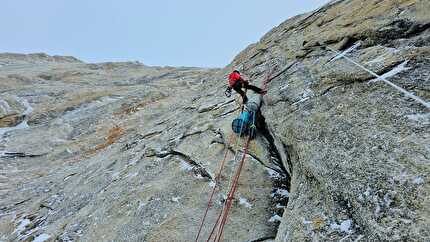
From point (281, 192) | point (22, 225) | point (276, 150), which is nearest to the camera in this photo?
point (281, 192)

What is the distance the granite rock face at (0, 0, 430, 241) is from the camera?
394 cm

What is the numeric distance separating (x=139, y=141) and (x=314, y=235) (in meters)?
8.83

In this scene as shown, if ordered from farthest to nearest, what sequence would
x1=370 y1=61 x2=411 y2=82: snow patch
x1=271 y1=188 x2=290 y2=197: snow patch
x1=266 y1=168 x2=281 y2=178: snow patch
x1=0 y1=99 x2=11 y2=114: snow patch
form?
x1=0 y1=99 x2=11 y2=114: snow patch → x1=266 y1=168 x2=281 y2=178: snow patch → x1=271 y1=188 x2=290 y2=197: snow patch → x1=370 y1=61 x2=411 y2=82: snow patch

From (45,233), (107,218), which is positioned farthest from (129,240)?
(45,233)

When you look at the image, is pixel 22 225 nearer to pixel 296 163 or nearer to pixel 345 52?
pixel 296 163

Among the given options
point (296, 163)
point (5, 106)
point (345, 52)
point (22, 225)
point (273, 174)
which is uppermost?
point (5, 106)

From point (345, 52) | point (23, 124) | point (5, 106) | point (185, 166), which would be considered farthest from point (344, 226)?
point (5, 106)

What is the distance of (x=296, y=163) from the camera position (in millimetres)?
5531

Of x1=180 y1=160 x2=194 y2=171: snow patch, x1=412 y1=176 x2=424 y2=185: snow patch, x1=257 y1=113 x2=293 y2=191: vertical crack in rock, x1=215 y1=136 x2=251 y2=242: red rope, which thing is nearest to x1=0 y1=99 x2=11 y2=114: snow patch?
x1=180 y1=160 x2=194 y2=171: snow patch

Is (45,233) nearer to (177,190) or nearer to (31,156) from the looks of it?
(177,190)

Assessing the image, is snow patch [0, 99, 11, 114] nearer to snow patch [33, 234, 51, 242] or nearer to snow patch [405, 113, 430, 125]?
snow patch [33, 234, 51, 242]

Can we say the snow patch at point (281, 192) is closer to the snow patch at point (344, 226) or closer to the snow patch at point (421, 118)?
the snow patch at point (344, 226)

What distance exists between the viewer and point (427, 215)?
127 inches

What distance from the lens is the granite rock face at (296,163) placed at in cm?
394
